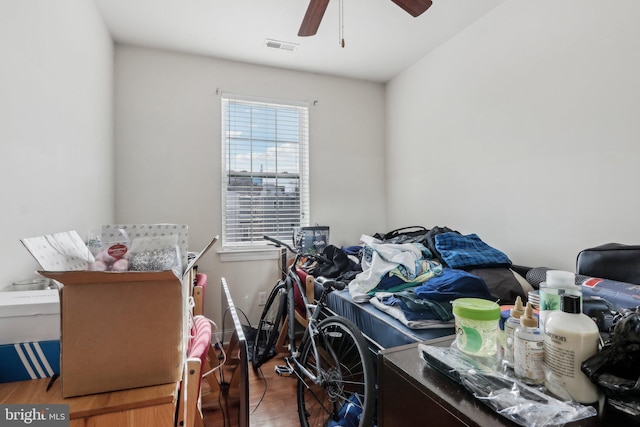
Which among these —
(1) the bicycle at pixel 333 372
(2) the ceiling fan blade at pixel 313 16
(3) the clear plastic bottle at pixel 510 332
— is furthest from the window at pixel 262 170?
(3) the clear plastic bottle at pixel 510 332

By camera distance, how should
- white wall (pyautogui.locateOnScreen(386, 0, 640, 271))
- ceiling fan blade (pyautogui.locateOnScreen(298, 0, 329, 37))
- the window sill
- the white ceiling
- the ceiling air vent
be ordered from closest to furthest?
white wall (pyautogui.locateOnScreen(386, 0, 640, 271)), ceiling fan blade (pyautogui.locateOnScreen(298, 0, 329, 37)), the white ceiling, the ceiling air vent, the window sill

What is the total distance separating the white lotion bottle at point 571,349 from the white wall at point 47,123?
1759mm

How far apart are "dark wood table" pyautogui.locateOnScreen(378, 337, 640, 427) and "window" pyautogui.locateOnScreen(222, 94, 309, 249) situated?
2.38m

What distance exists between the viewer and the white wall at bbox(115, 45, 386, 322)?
2.69m

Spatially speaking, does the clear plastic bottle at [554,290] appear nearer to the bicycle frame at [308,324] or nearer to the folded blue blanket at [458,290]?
the folded blue blanket at [458,290]

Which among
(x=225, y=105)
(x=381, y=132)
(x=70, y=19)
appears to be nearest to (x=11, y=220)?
(x=70, y=19)

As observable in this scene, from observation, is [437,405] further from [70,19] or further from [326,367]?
[70,19]

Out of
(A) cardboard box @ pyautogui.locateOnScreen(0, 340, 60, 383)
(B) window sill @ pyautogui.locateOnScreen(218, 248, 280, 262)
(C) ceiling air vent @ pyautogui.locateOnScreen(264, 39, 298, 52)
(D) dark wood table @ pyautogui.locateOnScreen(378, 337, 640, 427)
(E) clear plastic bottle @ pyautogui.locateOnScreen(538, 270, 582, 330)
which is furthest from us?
(B) window sill @ pyautogui.locateOnScreen(218, 248, 280, 262)

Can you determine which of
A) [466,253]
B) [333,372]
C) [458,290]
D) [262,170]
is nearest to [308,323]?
[333,372]

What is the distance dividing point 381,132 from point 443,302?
255cm

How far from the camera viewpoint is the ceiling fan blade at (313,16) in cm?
171

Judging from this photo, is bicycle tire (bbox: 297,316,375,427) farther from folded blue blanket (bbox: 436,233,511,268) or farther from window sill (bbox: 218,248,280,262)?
window sill (bbox: 218,248,280,262)

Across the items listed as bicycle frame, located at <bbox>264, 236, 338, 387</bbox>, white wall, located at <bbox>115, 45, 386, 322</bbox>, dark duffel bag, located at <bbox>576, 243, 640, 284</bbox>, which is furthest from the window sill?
dark duffel bag, located at <bbox>576, 243, 640, 284</bbox>

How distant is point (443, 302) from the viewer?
4.81ft
